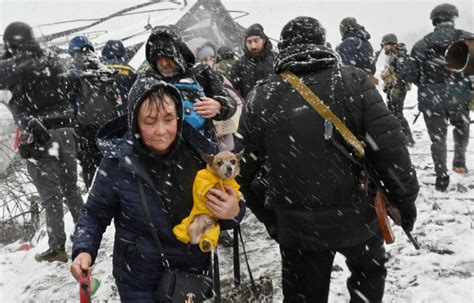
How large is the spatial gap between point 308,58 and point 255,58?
343 centimetres

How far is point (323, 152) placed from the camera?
7.37 feet

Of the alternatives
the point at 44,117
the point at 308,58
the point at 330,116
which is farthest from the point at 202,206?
the point at 44,117

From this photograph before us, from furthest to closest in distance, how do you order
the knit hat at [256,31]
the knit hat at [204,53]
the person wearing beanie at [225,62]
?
the person wearing beanie at [225,62], the knit hat at [256,31], the knit hat at [204,53]

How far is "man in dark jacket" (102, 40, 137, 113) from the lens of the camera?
17.1 feet

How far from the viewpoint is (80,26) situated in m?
18.2

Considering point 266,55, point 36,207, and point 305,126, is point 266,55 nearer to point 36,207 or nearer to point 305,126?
point 305,126

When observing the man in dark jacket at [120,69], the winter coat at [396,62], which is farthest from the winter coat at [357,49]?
the man in dark jacket at [120,69]

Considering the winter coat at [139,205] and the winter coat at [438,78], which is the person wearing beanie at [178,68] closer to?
the winter coat at [139,205]

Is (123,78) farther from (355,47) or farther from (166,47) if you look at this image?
(355,47)

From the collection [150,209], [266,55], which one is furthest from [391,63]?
[150,209]

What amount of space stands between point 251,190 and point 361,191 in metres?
0.74

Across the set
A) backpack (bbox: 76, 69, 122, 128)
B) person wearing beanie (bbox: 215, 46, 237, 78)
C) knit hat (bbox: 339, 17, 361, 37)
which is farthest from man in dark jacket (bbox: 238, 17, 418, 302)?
knit hat (bbox: 339, 17, 361, 37)

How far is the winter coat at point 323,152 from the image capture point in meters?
2.24

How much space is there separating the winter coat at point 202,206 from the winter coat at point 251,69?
3681 millimetres
